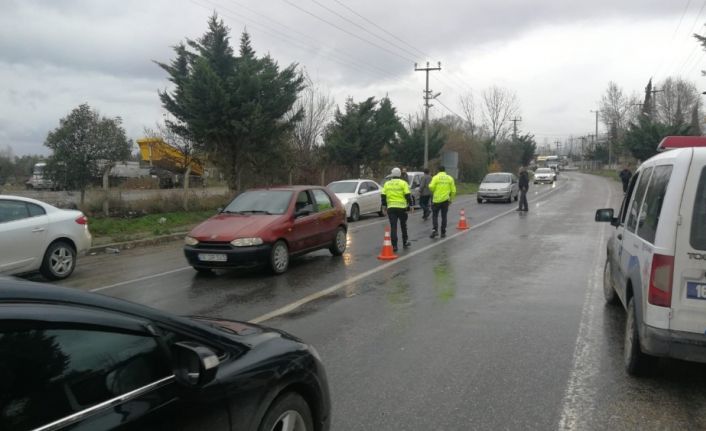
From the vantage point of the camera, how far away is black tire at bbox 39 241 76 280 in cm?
927

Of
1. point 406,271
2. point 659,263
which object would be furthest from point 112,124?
point 659,263

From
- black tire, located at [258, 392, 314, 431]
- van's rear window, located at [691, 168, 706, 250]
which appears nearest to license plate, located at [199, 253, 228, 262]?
black tire, located at [258, 392, 314, 431]

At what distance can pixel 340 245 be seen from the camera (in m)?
11.3

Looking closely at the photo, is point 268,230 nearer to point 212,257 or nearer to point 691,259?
point 212,257

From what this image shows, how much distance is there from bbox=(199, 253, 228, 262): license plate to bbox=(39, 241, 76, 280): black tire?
105 inches

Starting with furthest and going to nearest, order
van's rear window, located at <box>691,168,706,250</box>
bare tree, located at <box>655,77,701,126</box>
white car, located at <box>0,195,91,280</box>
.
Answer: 1. bare tree, located at <box>655,77,701,126</box>
2. white car, located at <box>0,195,91,280</box>
3. van's rear window, located at <box>691,168,706,250</box>

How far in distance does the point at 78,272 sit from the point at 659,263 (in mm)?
9863

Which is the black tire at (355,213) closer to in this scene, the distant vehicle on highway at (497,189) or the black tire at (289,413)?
the distant vehicle on highway at (497,189)

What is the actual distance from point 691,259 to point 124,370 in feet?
12.0

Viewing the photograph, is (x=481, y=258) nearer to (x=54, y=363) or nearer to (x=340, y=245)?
(x=340, y=245)

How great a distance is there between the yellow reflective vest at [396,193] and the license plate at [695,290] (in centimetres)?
783

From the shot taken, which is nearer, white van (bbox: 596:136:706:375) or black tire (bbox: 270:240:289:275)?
white van (bbox: 596:136:706:375)

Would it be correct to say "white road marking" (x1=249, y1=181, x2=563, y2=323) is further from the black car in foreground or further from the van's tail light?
the van's tail light

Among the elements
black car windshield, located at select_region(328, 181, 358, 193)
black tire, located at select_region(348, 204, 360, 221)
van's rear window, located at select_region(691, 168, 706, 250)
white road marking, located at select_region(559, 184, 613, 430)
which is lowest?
black tire, located at select_region(348, 204, 360, 221)
